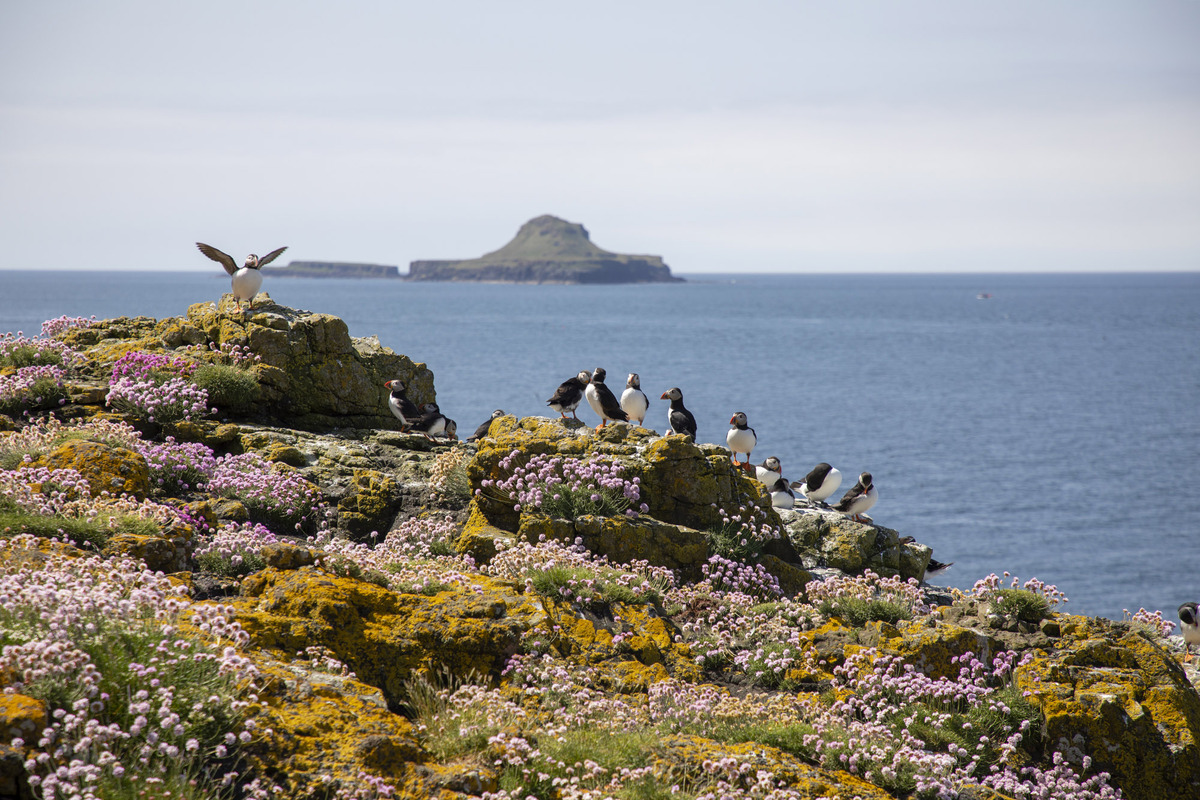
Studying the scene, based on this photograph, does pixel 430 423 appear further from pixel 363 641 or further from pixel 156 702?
pixel 156 702

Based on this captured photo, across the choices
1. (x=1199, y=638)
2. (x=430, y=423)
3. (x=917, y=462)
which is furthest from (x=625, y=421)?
(x=917, y=462)

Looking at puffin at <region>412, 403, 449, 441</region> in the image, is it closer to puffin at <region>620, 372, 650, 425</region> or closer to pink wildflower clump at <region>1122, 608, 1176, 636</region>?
puffin at <region>620, 372, 650, 425</region>

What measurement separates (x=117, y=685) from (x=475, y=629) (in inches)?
114

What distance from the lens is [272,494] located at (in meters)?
10.8

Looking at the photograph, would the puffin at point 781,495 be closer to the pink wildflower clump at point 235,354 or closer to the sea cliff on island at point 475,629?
the sea cliff on island at point 475,629

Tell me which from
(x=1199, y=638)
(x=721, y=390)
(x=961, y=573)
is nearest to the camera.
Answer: (x=1199, y=638)

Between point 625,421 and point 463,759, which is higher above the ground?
point 625,421

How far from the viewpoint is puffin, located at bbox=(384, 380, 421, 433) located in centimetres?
1430

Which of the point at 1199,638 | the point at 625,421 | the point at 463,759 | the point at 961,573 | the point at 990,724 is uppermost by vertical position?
the point at 625,421

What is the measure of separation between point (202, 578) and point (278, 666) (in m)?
2.16

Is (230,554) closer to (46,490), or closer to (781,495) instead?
(46,490)

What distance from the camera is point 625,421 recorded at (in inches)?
524

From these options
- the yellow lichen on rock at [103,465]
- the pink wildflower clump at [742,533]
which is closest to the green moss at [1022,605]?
the pink wildflower clump at [742,533]

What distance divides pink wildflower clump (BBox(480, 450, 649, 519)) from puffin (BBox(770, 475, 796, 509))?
3.56 metres
